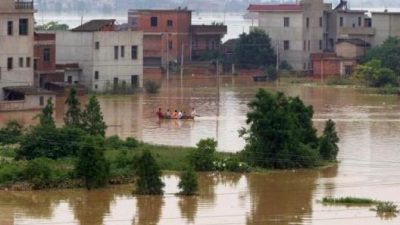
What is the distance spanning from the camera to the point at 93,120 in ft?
91.5

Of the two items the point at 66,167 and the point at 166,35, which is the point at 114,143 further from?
the point at 166,35

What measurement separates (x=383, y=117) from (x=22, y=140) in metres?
12.4

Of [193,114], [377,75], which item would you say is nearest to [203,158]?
[193,114]

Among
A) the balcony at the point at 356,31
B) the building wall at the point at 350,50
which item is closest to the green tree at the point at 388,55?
the building wall at the point at 350,50

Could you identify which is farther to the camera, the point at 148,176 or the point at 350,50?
the point at 350,50

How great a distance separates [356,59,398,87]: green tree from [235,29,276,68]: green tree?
5.29 m

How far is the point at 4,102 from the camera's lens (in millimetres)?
35688

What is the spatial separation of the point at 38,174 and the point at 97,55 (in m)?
18.6

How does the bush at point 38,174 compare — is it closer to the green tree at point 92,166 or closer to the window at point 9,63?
the green tree at point 92,166

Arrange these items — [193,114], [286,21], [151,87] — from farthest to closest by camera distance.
→ [286,21], [151,87], [193,114]

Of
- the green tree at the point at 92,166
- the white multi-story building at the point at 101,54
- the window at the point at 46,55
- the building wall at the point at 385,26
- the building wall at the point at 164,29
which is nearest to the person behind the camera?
the green tree at the point at 92,166

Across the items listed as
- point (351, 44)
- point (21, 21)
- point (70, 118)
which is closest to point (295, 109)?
point (70, 118)

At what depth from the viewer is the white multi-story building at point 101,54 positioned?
137ft

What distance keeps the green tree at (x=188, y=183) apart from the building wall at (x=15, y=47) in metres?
14.3
